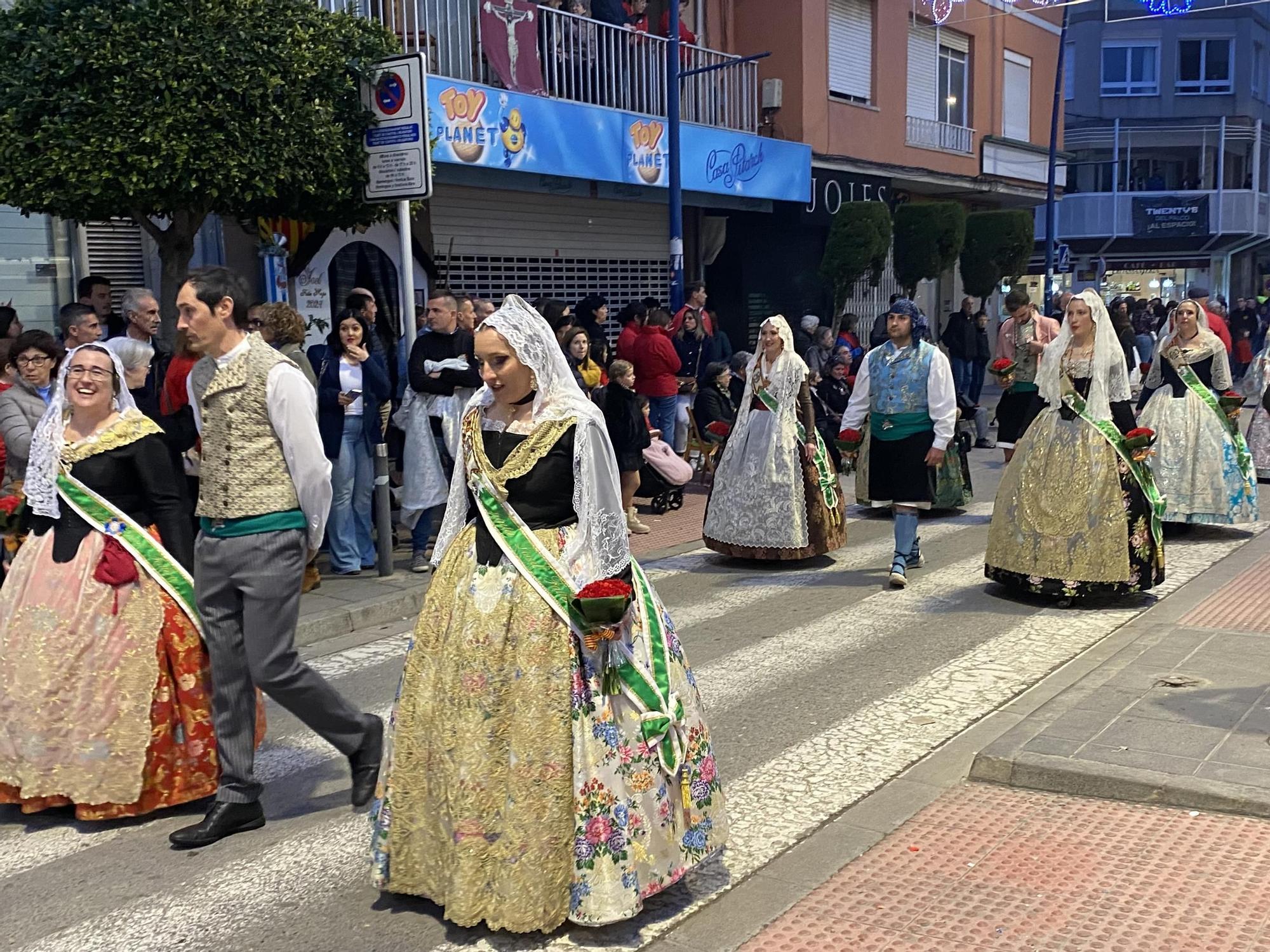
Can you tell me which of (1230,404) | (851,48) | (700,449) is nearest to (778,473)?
(1230,404)

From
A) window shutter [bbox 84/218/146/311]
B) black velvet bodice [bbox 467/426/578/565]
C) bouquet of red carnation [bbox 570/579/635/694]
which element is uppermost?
window shutter [bbox 84/218/146/311]

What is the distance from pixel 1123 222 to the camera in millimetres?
48969

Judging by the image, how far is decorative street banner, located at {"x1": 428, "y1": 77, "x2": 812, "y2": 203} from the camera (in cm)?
1336

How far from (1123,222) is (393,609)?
151ft

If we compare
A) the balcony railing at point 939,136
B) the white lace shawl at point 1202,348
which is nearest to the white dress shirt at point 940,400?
the white lace shawl at point 1202,348

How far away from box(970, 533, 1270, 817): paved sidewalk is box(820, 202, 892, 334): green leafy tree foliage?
1182cm

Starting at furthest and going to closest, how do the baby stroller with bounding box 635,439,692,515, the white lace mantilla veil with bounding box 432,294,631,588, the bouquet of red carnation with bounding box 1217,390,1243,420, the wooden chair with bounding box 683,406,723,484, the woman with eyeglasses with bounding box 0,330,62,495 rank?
the wooden chair with bounding box 683,406,723,484, the baby stroller with bounding box 635,439,692,515, the bouquet of red carnation with bounding box 1217,390,1243,420, the woman with eyeglasses with bounding box 0,330,62,495, the white lace mantilla veil with bounding box 432,294,631,588

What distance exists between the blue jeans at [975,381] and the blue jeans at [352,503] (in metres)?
12.4

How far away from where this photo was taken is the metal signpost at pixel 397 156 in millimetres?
9188

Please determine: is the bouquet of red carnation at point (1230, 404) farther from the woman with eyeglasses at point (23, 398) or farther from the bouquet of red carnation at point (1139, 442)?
the woman with eyeglasses at point (23, 398)

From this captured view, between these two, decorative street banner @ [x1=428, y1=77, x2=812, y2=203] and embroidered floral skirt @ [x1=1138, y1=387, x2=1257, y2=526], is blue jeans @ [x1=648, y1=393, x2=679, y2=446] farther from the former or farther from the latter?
embroidered floral skirt @ [x1=1138, y1=387, x2=1257, y2=526]

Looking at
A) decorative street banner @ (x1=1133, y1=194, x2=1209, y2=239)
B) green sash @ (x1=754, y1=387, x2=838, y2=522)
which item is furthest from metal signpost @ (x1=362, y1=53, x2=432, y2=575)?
decorative street banner @ (x1=1133, y1=194, x2=1209, y2=239)

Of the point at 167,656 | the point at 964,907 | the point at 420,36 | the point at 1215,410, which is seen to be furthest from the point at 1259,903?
the point at 420,36

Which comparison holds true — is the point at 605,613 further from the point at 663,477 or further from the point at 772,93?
the point at 772,93
